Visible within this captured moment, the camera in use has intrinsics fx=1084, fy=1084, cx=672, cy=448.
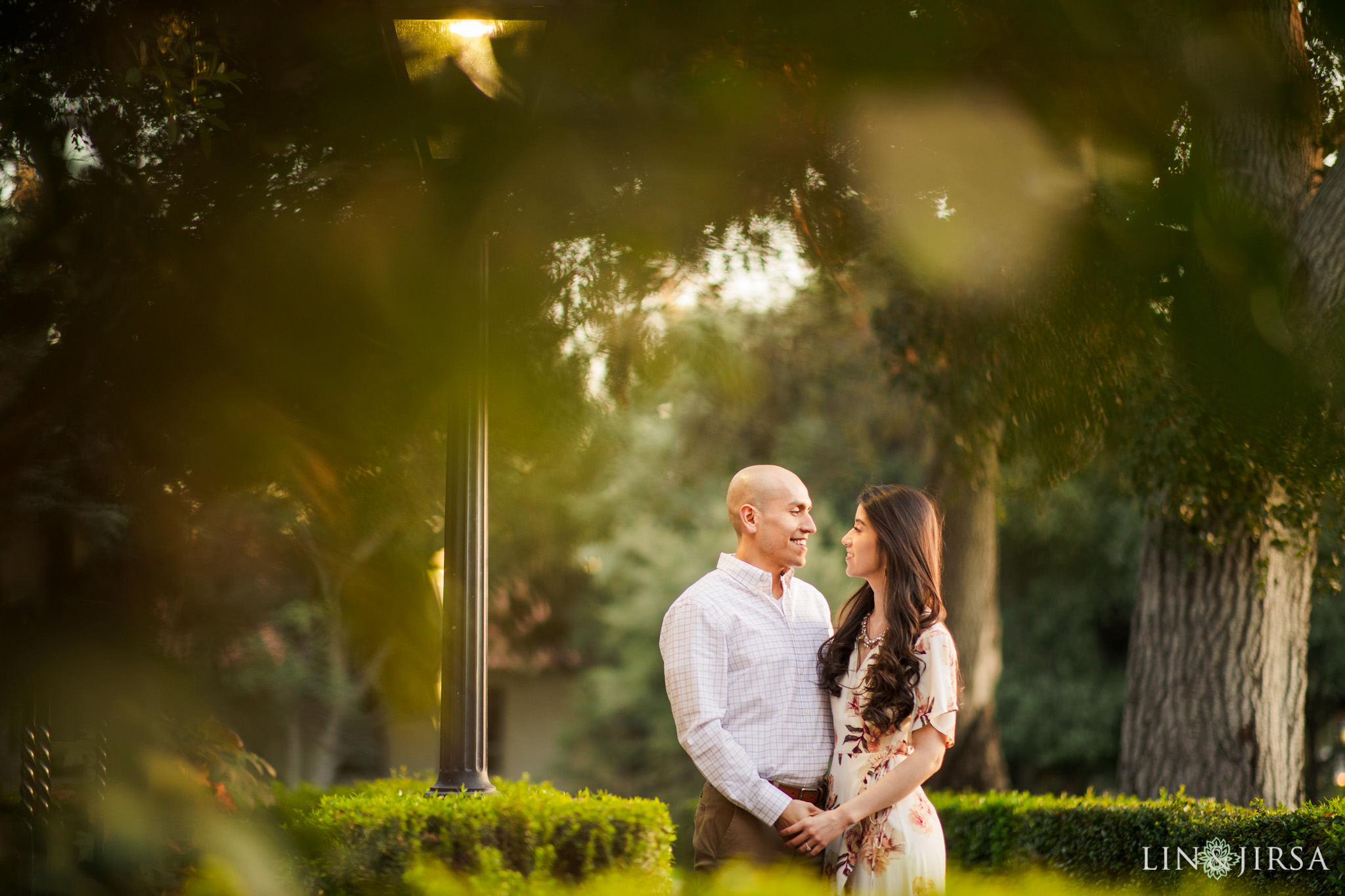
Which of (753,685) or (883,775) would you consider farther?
(753,685)

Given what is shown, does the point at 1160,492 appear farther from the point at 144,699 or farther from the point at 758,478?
the point at 144,699

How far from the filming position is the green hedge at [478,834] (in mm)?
3477

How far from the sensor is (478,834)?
3654 mm

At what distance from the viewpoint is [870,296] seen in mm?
9883

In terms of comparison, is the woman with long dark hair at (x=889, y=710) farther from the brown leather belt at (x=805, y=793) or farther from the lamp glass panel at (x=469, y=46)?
the lamp glass panel at (x=469, y=46)

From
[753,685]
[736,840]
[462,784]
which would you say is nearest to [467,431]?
[462,784]

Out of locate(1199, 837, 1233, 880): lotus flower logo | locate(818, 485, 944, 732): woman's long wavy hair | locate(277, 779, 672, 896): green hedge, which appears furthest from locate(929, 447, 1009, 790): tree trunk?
locate(277, 779, 672, 896): green hedge

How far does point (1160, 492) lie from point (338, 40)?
207 inches

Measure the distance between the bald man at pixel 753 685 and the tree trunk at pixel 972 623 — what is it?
588 cm

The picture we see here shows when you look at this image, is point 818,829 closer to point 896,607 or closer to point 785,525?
point 896,607

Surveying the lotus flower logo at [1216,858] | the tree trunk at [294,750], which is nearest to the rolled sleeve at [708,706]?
the lotus flower logo at [1216,858]

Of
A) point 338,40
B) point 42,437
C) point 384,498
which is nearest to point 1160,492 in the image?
point 384,498

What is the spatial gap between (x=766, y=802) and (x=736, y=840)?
0.19 metres

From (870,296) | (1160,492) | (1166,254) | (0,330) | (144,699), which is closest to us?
(144,699)
